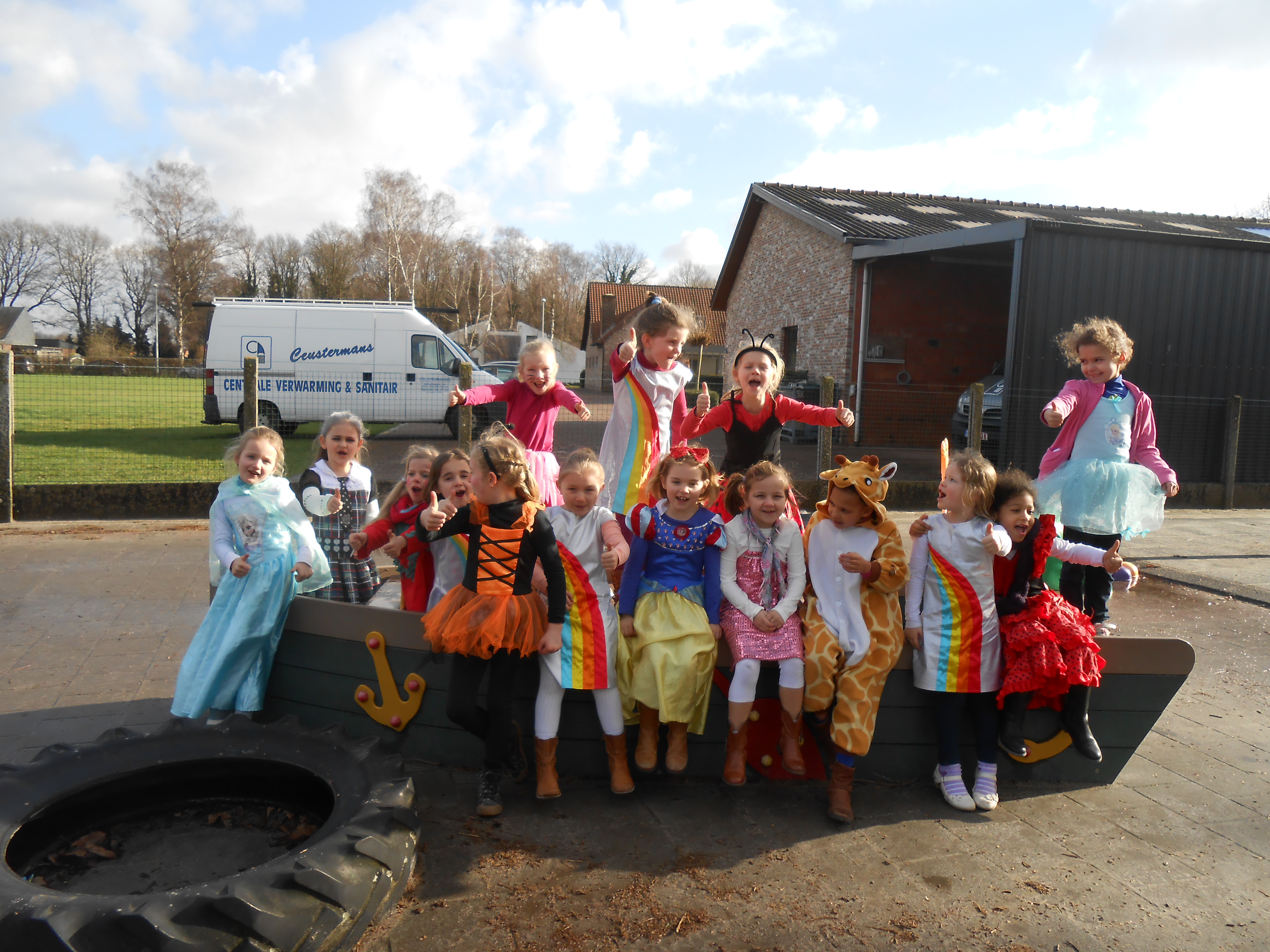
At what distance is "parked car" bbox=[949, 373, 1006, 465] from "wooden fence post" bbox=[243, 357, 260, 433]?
7.78 metres

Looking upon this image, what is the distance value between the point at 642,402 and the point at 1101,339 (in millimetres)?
2364

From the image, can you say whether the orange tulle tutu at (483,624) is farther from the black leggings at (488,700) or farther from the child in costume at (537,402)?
the child in costume at (537,402)

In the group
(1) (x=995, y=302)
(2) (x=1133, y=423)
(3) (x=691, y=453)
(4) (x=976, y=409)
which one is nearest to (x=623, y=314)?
(1) (x=995, y=302)

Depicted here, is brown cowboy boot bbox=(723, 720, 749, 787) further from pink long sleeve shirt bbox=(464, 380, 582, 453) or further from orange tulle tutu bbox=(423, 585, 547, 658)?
pink long sleeve shirt bbox=(464, 380, 582, 453)

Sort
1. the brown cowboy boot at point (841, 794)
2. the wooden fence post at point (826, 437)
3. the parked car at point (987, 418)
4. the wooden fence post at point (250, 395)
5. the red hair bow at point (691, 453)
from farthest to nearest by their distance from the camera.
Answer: the parked car at point (987, 418) → the wooden fence post at point (826, 437) → the wooden fence post at point (250, 395) → the red hair bow at point (691, 453) → the brown cowboy boot at point (841, 794)

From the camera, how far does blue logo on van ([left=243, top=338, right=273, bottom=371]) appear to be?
1474cm

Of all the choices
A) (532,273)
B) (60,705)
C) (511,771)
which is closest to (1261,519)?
(511,771)

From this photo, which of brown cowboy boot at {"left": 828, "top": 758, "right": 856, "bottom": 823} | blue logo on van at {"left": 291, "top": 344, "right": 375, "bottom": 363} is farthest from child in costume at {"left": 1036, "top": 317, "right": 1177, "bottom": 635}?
blue logo on van at {"left": 291, "top": 344, "right": 375, "bottom": 363}

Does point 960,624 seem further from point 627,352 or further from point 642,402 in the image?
point 627,352

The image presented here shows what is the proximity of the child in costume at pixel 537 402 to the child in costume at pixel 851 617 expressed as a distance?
59.3 inches

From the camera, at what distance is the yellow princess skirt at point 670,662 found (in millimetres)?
2924

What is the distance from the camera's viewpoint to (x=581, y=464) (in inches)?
124

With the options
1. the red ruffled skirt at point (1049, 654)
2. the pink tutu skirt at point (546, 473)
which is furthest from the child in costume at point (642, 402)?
the red ruffled skirt at point (1049, 654)

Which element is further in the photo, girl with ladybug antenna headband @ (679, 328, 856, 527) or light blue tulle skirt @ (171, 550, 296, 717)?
girl with ladybug antenna headband @ (679, 328, 856, 527)
